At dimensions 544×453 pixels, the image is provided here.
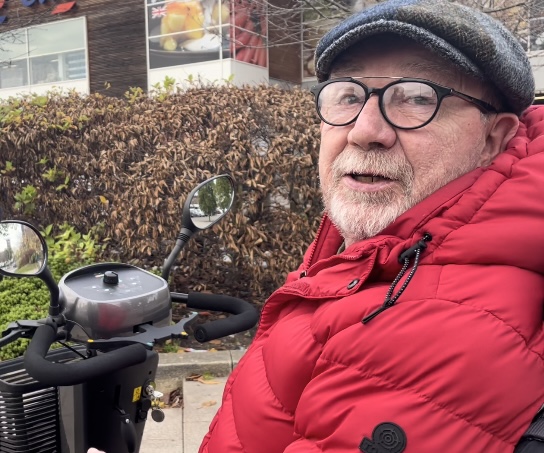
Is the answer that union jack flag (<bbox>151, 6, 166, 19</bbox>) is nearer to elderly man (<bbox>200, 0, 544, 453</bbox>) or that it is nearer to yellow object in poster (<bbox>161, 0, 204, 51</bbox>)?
yellow object in poster (<bbox>161, 0, 204, 51</bbox>)

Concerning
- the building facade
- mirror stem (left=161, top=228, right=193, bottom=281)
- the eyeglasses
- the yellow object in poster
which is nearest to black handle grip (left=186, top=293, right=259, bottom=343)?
mirror stem (left=161, top=228, right=193, bottom=281)

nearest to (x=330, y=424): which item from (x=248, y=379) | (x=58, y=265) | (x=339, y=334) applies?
(x=339, y=334)

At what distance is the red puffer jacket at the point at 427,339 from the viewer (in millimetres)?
969

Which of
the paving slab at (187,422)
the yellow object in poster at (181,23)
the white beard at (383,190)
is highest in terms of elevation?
the yellow object in poster at (181,23)

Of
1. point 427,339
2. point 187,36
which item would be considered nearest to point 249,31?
point 187,36

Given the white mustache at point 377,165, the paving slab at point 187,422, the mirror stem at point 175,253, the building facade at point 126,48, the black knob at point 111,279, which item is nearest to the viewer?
the white mustache at point 377,165

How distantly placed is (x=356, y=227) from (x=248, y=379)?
429 mm

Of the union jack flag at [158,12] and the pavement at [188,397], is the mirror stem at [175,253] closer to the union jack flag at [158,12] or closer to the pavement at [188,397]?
the pavement at [188,397]

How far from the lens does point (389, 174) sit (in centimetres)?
134

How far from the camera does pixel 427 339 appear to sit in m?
1.01

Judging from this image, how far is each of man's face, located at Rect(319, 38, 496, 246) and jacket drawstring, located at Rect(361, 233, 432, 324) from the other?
0.58ft

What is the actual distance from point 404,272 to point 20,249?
0.98 m

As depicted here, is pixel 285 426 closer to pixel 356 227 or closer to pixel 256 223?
pixel 356 227

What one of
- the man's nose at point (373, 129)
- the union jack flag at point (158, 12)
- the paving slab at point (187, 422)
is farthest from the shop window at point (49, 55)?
the man's nose at point (373, 129)
